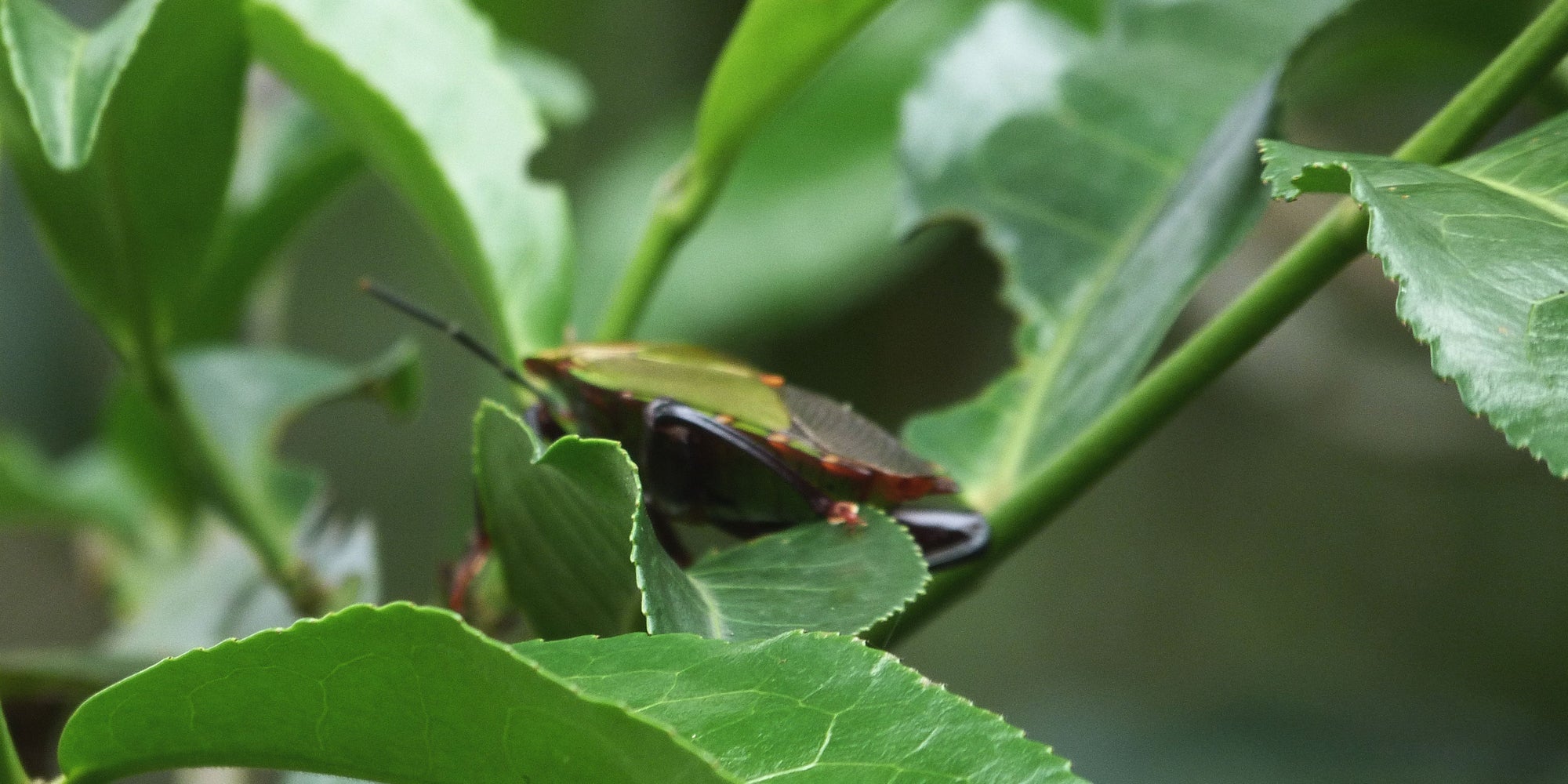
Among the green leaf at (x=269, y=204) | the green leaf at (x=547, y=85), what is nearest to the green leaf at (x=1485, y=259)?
the green leaf at (x=269, y=204)

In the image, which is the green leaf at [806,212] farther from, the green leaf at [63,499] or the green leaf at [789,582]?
the green leaf at [789,582]

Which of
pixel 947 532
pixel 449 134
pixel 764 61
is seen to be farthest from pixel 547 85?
pixel 947 532

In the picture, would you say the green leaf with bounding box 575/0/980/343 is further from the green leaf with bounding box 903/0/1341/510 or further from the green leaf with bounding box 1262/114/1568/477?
the green leaf with bounding box 1262/114/1568/477

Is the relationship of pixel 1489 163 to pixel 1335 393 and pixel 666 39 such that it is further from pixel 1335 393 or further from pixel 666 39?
pixel 666 39

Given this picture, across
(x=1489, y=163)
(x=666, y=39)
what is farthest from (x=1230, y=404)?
(x=1489, y=163)

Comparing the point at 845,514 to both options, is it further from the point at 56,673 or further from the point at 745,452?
the point at 56,673
